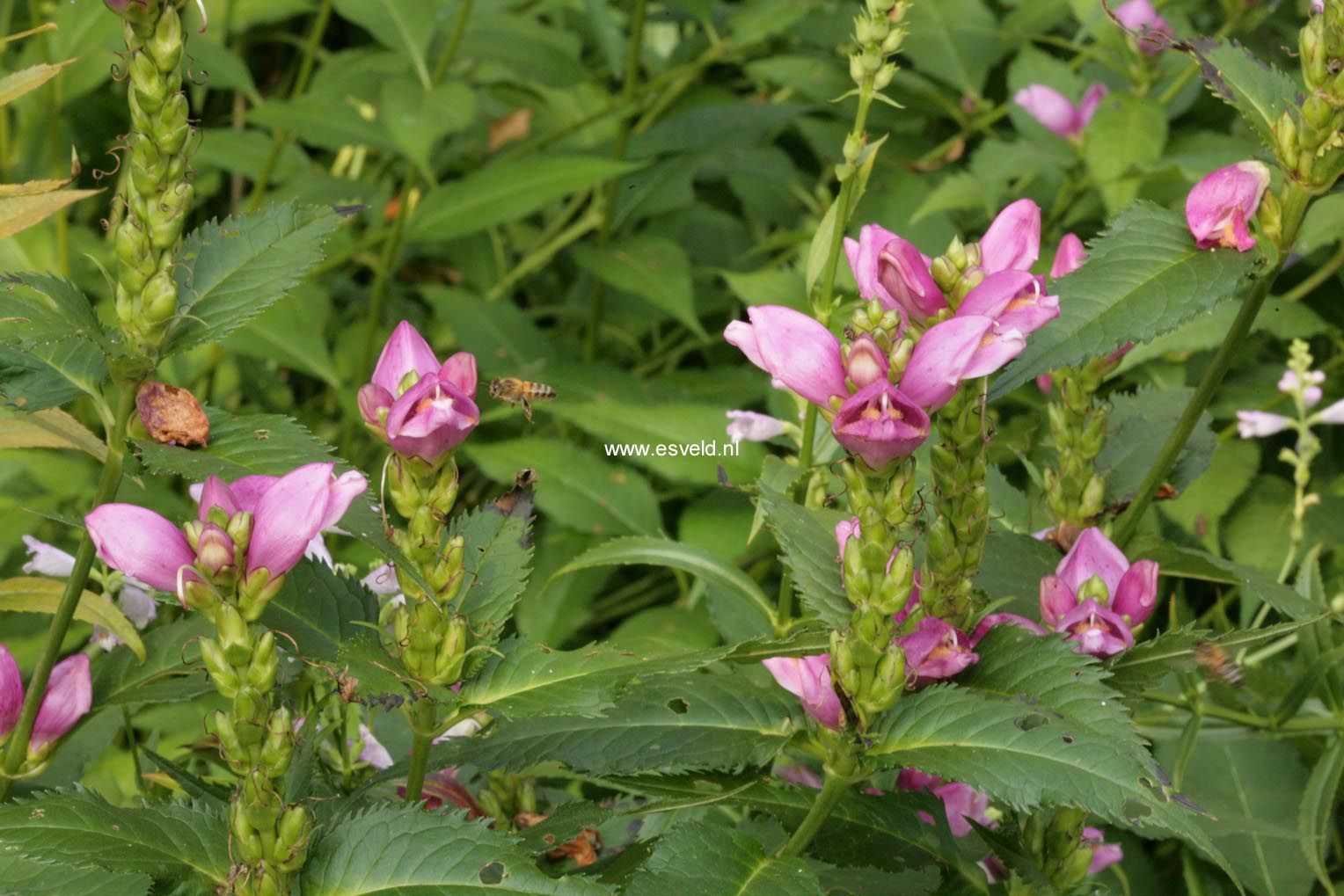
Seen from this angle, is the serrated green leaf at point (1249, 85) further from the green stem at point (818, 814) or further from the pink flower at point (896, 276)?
the green stem at point (818, 814)

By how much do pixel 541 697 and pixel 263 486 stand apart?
179 millimetres

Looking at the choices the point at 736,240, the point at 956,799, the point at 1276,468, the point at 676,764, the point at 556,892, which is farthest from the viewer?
the point at 736,240

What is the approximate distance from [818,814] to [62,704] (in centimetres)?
47

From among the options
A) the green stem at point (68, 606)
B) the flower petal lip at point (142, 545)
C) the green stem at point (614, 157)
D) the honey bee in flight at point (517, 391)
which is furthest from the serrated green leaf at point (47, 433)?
the green stem at point (614, 157)

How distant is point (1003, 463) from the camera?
207 centimetres

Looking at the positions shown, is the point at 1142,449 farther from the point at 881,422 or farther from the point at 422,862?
the point at 422,862

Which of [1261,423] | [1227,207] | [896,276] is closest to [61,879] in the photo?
[896,276]

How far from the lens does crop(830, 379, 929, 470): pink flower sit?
672 millimetres

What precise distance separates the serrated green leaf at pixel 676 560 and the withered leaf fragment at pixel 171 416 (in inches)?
11.3

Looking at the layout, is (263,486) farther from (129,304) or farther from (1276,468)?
(1276,468)

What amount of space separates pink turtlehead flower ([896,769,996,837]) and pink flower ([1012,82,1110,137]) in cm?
123

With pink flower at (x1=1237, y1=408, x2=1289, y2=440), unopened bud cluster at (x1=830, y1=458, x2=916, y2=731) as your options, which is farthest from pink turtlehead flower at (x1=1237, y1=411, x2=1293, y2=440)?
unopened bud cluster at (x1=830, y1=458, x2=916, y2=731)

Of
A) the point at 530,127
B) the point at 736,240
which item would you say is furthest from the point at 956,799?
the point at 530,127

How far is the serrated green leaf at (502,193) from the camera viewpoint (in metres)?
1.94
